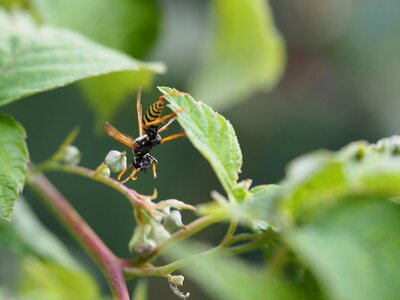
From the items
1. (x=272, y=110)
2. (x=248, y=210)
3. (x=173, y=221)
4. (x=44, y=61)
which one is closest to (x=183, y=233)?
(x=173, y=221)

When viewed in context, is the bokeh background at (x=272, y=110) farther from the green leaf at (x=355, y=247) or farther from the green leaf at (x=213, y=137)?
the green leaf at (x=355, y=247)

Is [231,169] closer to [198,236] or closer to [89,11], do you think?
[89,11]

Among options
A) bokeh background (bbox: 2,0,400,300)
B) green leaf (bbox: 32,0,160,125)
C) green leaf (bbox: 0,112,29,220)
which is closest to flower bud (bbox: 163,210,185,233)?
green leaf (bbox: 0,112,29,220)

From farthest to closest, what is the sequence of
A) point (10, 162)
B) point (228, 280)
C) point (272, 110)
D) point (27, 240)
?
point (272, 110) < point (27, 240) < point (10, 162) < point (228, 280)

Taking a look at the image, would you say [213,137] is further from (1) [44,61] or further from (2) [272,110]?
(2) [272,110]

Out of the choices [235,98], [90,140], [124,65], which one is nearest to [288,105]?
[90,140]

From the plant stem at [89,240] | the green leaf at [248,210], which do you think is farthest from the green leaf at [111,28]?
the green leaf at [248,210]
